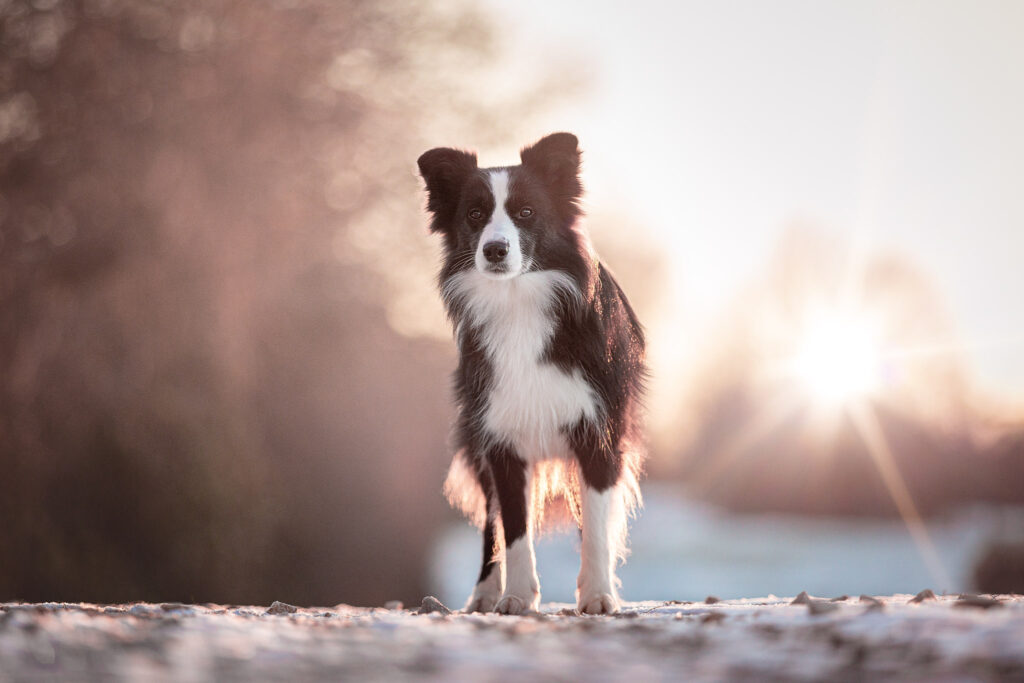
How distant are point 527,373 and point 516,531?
825mm

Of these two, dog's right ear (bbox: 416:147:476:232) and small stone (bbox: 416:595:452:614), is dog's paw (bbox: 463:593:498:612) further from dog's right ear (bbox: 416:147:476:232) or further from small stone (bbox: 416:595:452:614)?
dog's right ear (bbox: 416:147:476:232)

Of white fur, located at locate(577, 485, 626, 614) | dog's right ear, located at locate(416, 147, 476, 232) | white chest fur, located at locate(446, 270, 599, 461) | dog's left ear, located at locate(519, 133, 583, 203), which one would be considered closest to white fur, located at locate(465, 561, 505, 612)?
white fur, located at locate(577, 485, 626, 614)

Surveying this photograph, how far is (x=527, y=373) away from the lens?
5.05 m

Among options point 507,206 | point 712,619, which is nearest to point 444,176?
point 507,206

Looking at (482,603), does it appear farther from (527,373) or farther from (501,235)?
(501,235)

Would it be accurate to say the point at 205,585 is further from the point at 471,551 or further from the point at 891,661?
the point at 891,661

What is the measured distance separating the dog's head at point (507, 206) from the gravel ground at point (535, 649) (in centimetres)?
227

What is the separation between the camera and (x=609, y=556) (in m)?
4.93

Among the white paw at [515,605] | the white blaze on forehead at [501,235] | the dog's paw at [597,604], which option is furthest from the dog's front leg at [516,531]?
the white blaze on forehead at [501,235]

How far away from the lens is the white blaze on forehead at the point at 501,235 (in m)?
4.94

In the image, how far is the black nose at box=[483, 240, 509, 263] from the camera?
4898 mm

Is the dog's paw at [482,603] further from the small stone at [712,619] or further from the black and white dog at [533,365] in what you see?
the small stone at [712,619]

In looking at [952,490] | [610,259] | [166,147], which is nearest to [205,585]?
[166,147]

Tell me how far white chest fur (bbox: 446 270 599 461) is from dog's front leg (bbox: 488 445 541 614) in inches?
4.1
